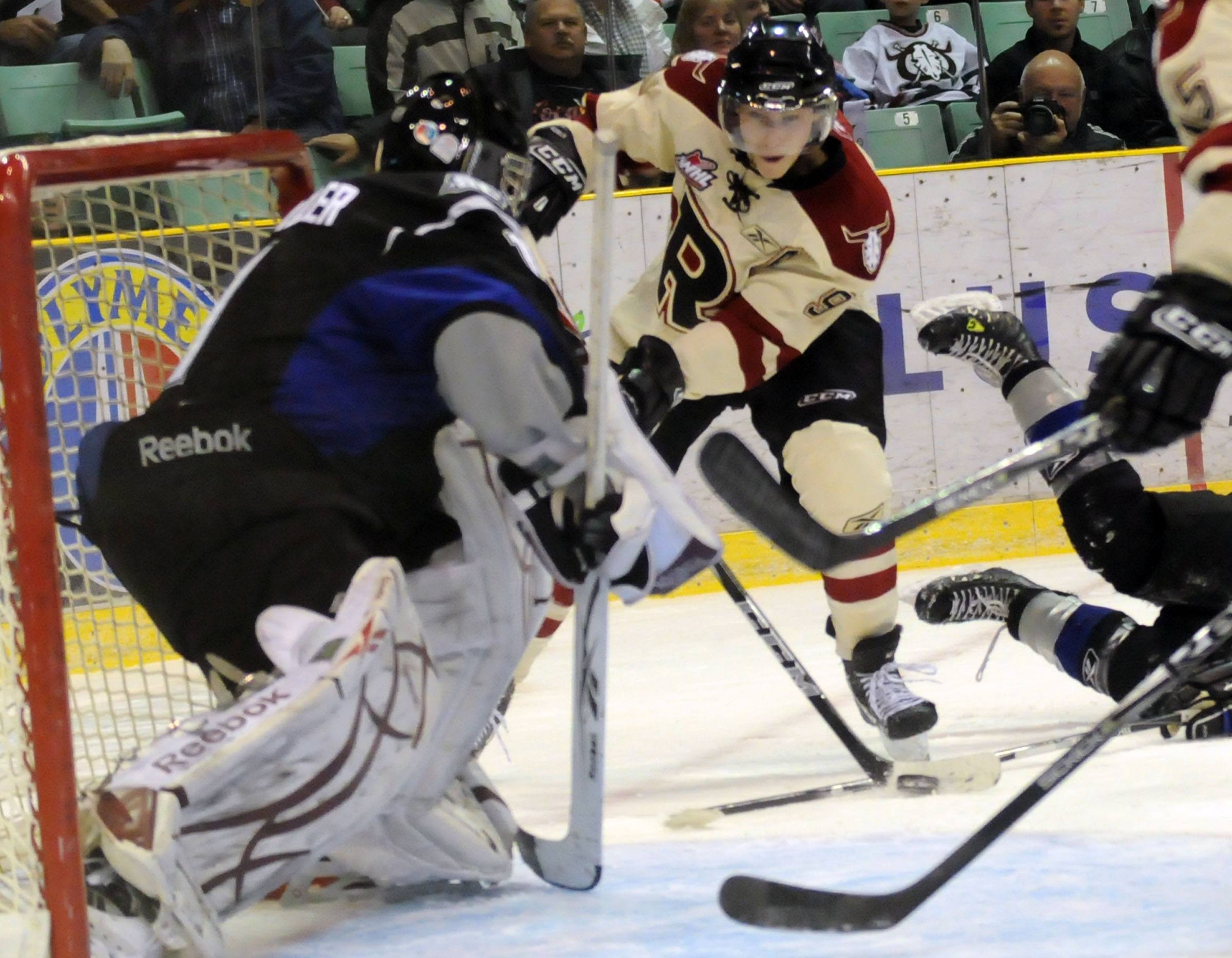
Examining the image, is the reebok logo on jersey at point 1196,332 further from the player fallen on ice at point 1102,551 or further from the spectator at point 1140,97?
the spectator at point 1140,97

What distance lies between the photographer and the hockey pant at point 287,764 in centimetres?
138

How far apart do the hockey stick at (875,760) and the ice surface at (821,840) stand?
0.04 metres

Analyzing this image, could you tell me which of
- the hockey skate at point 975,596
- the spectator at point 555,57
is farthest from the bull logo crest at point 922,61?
the hockey skate at point 975,596

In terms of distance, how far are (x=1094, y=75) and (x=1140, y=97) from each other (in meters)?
0.16

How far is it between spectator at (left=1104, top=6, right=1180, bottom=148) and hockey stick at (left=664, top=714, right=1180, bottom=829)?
2.64m

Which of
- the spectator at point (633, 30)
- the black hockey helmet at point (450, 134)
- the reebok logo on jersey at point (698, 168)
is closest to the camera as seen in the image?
the black hockey helmet at point (450, 134)

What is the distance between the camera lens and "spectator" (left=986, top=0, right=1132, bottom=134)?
4711 mm

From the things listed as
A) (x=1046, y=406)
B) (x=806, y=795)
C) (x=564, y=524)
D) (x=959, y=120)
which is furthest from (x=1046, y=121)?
(x=564, y=524)

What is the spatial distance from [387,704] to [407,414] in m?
0.31

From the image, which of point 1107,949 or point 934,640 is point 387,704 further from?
point 934,640

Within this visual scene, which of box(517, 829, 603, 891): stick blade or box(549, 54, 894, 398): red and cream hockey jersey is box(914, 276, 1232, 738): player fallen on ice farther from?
box(517, 829, 603, 891): stick blade

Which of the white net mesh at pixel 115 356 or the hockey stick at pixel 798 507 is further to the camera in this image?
the white net mesh at pixel 115 356

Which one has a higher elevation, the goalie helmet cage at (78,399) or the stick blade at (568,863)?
the goalie helmet cage at (78,399)

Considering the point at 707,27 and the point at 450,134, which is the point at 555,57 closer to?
the point at 707,27
